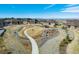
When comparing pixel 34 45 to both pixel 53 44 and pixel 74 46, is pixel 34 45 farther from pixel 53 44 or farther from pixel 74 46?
pixel 74 46

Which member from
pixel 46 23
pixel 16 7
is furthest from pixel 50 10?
pixel 16 7

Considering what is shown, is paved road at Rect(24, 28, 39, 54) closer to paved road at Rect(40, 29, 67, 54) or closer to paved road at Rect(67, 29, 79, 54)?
paved road at Rect(40, 29, 67, 54)

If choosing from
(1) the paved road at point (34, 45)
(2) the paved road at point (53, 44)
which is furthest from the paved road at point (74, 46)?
(1) the paved road at point (34, 45)

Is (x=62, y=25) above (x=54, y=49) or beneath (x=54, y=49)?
above

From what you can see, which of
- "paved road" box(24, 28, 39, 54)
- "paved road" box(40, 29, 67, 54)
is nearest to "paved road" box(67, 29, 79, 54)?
"paved road" box(40, 29, 67, 54)

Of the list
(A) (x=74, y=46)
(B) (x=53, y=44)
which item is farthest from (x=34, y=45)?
(A) (x=74, y=46)

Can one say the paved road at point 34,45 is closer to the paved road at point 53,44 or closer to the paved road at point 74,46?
the paved road at point 53,44
